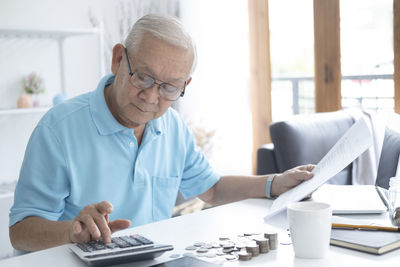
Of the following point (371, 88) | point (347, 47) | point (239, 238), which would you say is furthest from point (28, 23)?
point (239, 238)

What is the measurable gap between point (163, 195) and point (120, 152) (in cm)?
22

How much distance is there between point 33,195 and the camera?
1304mm

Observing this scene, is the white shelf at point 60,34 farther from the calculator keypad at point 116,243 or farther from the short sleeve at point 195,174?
the calculator keypad at point 116,243

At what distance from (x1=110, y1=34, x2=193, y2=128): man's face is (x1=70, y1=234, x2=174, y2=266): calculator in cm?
48

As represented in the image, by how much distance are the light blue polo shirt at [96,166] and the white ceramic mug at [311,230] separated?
2.06 feet

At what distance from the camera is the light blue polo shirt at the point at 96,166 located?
1.32m

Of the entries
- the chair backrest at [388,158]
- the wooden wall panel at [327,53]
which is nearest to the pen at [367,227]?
the chair backrest at [388,158]

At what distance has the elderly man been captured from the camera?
132cm

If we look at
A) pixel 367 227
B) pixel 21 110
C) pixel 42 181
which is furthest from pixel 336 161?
pixel 21 110

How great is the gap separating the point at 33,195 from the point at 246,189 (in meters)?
0.63

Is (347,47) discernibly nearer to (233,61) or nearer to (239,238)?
(233,61)

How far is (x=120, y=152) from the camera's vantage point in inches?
57.2

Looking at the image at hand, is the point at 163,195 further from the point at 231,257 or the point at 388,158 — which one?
the point at 388,158

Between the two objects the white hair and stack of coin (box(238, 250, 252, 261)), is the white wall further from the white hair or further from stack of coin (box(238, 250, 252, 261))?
stack of coin (box(238, 250, 252, 261))
